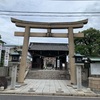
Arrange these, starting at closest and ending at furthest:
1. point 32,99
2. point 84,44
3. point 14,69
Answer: point 32,99, point 14,69, point 84,44

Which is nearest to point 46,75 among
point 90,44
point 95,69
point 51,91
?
point 95,69

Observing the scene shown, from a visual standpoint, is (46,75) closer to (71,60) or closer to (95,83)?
(71,60)

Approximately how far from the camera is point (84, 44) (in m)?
37.1

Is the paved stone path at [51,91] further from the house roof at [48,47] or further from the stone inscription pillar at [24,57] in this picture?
the house roof at [48,47]

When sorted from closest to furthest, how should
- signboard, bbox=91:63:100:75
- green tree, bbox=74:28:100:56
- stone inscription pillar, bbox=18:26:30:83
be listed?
signboard, bbox=91:63:100:75
stone inscription pillar, bbox=18:26:30:83
green tree, bbox=74:28:100:56

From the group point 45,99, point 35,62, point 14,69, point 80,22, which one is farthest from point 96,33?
point 45,99

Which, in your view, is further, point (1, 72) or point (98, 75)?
point (1, 72)

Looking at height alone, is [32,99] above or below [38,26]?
below

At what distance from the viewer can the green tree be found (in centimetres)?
3484

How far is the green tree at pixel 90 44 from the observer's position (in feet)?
114

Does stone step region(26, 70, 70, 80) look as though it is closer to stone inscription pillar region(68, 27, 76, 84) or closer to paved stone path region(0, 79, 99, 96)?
stone inscription pillar region(68, 27, 76, 84)

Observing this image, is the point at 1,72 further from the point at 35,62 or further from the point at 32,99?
the point at 35,62

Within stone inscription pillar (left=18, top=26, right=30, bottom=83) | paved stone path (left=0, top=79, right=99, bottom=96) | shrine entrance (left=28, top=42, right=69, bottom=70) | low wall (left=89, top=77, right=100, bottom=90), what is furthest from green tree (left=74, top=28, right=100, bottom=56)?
paved stone path (left=0, top=79, right=99, bottom=96)

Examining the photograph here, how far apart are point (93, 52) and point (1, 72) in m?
21.9
